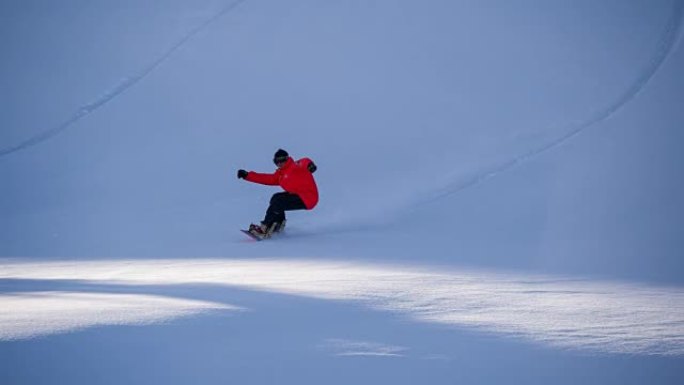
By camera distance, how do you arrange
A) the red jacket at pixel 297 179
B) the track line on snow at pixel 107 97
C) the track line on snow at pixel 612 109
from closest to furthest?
1. the red jacket at pixel 297 179
2. the track line on snow at pixel 612 109
3. the track line on snow at pixel 107 97

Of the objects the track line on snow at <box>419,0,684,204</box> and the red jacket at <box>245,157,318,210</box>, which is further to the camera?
the track line on snow at <box>419,0,684,204</box>

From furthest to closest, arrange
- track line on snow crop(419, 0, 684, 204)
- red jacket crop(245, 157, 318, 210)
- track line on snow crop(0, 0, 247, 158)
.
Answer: track line on snow crop(0, 0, 247, 158) → track line on snow crop(419, 0, 684, 204) → red jacket crop(245, 157, 318, 210)

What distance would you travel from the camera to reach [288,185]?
754 centimetres

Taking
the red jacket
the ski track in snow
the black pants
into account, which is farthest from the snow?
the red jacket

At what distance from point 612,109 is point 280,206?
558 centimetres

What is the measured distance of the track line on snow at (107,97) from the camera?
11.7m

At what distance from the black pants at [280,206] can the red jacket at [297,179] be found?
55mm

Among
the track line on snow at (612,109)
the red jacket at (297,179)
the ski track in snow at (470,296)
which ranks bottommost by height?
the ski track in snow at (470,296)

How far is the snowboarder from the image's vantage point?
7428 mm

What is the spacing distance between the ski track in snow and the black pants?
1680 millimetres

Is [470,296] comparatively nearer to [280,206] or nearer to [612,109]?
[280,206]

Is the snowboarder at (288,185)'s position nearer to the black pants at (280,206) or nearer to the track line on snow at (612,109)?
the black pants at (280,206)

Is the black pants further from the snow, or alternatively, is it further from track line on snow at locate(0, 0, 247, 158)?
track line on snow at locate(0, 0, 247, 158)

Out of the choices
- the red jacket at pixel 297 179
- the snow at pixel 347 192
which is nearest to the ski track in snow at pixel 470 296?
the snow at pixel 347 192
